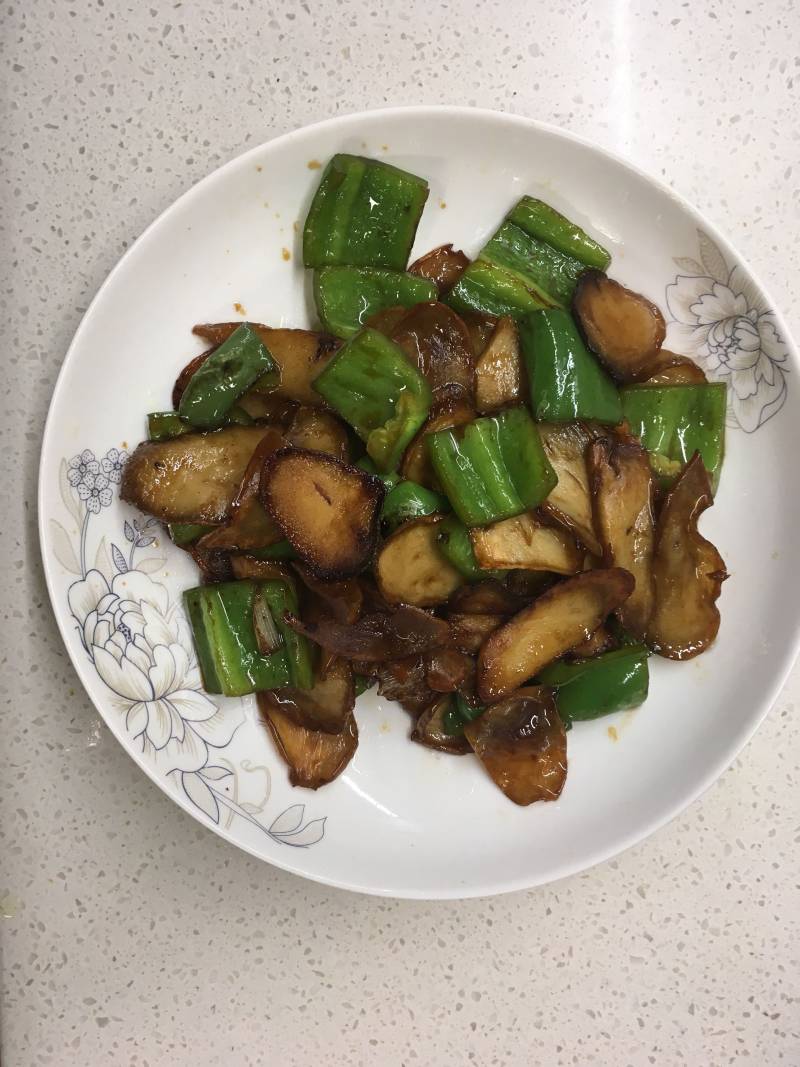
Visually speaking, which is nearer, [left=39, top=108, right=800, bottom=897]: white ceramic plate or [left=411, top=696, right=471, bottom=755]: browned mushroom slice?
[left=39, top=108, right=800, bottom=897]: white ceramic plate

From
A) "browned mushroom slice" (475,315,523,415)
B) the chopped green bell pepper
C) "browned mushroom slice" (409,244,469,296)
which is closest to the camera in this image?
the chopped green bell pepper

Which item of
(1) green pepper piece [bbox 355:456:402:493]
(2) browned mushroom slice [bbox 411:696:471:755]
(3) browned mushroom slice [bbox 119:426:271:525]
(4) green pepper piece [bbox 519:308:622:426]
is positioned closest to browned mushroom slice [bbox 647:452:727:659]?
(4) green pepper piece [bbox 519:308:622:426]

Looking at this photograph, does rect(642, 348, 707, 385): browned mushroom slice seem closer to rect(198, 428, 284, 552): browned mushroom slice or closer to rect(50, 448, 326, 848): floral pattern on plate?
rect(198, 428, 284, 552): browned mushroom slice

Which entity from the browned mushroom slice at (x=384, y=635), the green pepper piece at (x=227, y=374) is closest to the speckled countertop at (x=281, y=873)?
the green pepper piece at (x=227, y=374)

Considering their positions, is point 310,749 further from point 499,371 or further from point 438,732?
point 499,371

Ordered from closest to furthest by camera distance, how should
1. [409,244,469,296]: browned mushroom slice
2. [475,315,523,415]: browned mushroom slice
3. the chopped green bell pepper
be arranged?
the chopped green bell pepper → [475,315,523,415]: browned mushroom slice → [409,244,469,296]: browned mushroom slice

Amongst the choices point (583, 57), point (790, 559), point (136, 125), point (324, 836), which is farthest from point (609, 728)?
point (136, 125)

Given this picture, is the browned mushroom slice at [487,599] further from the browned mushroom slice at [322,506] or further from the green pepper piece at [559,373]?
the green pepper piece at [559,373]
